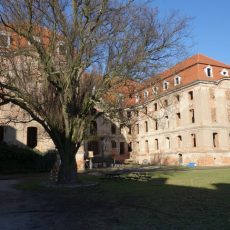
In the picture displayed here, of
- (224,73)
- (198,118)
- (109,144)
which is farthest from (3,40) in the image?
(109,144)

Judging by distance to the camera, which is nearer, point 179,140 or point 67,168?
point 67,168

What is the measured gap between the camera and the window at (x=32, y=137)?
38.2 m

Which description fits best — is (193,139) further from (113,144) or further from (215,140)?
(113,144)

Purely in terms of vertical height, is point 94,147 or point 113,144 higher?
point 113,144

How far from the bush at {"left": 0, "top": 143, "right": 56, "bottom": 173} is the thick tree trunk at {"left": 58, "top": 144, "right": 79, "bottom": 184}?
1477 cm

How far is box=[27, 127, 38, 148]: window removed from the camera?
38156mm

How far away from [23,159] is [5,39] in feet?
59.2

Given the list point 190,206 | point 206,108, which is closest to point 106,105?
point 190,206

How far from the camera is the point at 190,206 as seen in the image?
10617mm

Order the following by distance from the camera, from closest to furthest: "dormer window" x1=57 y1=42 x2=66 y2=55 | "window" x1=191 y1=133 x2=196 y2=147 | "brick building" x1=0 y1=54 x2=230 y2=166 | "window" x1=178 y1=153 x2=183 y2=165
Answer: "dormer window" x1=57 y1=42 x2=66 y2=55
"brick building" x1=0 y1=54 x2=230 y2=166
"window" x1=191 y1=133 x2=196 y2=147
"window" x1=178 y1=153 x2=183 y2=165

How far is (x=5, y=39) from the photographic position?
56.9 ft

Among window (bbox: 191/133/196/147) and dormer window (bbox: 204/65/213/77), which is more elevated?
dormer window (bbox: 204/65/213/77)

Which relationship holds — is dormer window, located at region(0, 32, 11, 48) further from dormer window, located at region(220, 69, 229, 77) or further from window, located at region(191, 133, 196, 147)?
dormer window, located at region(220, 69, 229, 77)

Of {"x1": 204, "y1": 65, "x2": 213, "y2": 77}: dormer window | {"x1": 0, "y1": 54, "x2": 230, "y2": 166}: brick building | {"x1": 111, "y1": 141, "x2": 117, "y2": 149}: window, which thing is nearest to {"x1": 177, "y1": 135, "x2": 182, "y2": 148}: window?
{"x1": 0, "y1": 54, "x2": 230, "y2": 166}: brick building
